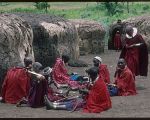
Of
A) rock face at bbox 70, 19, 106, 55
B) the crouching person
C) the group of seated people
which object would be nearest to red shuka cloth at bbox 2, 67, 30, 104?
the group of seated people

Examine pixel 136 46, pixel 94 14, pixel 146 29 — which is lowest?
pixel 94 14

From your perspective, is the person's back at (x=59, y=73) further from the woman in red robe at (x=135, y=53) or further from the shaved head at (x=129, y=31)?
the shaved head at (x=129, y=31)

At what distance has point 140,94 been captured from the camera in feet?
43.6

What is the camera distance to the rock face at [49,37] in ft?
58.7

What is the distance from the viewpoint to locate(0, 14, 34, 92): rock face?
13305mm

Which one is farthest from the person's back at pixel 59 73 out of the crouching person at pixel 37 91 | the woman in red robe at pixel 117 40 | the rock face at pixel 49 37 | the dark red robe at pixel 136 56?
the woman in red robe at pixel 117 40

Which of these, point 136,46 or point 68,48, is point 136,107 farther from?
point 68,48

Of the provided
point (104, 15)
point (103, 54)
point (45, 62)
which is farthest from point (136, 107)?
point (104, 15)

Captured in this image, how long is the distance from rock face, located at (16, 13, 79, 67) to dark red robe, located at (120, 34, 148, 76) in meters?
4.26

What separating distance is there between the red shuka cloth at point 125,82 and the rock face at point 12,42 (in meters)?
2.51

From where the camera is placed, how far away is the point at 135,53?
1409cm

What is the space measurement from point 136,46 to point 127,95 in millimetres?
1570

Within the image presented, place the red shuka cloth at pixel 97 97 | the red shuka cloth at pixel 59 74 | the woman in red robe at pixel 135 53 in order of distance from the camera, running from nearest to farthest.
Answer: the red shuka cloth at pixel 97 97 → the woman in red robe at pixel 135 53 → the red shuka cloth at pixel 59 74

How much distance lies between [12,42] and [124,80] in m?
2.88
